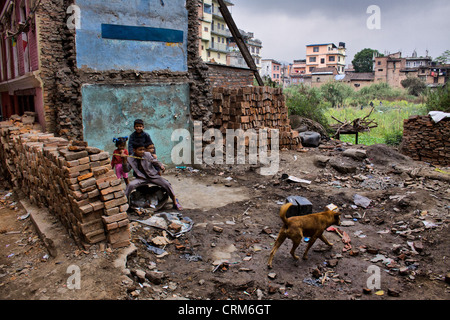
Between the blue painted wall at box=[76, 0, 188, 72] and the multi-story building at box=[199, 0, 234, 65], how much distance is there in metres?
36.4

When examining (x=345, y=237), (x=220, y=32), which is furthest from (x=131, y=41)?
(x=220, y=32)

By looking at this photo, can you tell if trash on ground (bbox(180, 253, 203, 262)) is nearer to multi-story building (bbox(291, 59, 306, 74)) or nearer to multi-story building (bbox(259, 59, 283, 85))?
multi-story building (bbox(259, 59, 283, 85))

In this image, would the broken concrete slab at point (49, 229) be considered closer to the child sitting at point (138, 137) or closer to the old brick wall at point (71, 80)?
the child sitting at point (138, 137)

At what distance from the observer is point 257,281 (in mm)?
4402

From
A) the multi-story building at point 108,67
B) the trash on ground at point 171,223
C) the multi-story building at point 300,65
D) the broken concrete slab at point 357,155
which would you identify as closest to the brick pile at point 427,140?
the broken concrete slab at point 357,155

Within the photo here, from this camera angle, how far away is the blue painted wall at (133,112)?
849cm

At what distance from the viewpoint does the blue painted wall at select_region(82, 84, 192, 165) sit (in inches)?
334

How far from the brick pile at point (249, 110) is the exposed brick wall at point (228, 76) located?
84.8 inches

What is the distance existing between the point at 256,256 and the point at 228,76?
389 inches

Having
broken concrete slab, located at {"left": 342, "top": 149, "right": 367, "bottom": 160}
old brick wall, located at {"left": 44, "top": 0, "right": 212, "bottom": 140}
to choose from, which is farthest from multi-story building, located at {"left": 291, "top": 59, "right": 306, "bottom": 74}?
old brick wall, located at {"left": 44, "top": 0, "right": 212, "bottom": 140}
